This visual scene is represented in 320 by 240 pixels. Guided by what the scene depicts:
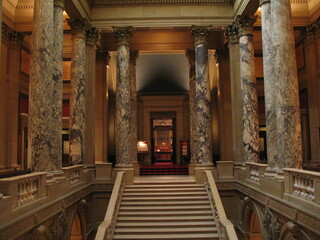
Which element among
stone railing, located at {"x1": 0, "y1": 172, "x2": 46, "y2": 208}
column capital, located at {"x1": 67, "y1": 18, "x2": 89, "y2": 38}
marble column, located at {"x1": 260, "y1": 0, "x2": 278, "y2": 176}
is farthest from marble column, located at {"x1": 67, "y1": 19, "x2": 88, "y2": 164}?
marble column, located at {"x1": 260, "y1": 0, "x2": 278, "y2": 176}

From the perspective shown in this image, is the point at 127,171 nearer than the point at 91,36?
Yes

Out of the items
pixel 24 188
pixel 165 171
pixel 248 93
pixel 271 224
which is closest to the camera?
pixel 24 188

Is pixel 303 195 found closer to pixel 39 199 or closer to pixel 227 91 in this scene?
pixel 39 199

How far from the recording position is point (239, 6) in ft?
46.5

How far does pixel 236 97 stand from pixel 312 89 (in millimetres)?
4495

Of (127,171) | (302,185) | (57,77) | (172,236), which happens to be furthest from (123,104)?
(302,185)

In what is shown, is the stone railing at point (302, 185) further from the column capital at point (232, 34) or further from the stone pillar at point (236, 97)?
the column capital at point (232, 34)

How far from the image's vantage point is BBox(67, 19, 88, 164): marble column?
44.5 ft

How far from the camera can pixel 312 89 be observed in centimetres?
1625

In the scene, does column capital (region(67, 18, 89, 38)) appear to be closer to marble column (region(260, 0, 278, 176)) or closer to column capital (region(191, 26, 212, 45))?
column capital (region(191, 26, 212, 45))

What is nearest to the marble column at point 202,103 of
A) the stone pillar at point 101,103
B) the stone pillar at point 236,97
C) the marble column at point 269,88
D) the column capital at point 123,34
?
the stone pillar at point 236,97

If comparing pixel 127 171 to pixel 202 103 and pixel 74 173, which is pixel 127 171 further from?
pixel 202 103

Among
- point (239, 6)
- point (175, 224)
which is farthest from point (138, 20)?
point (175, 224)

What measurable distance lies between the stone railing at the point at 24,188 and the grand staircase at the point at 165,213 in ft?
10.2
